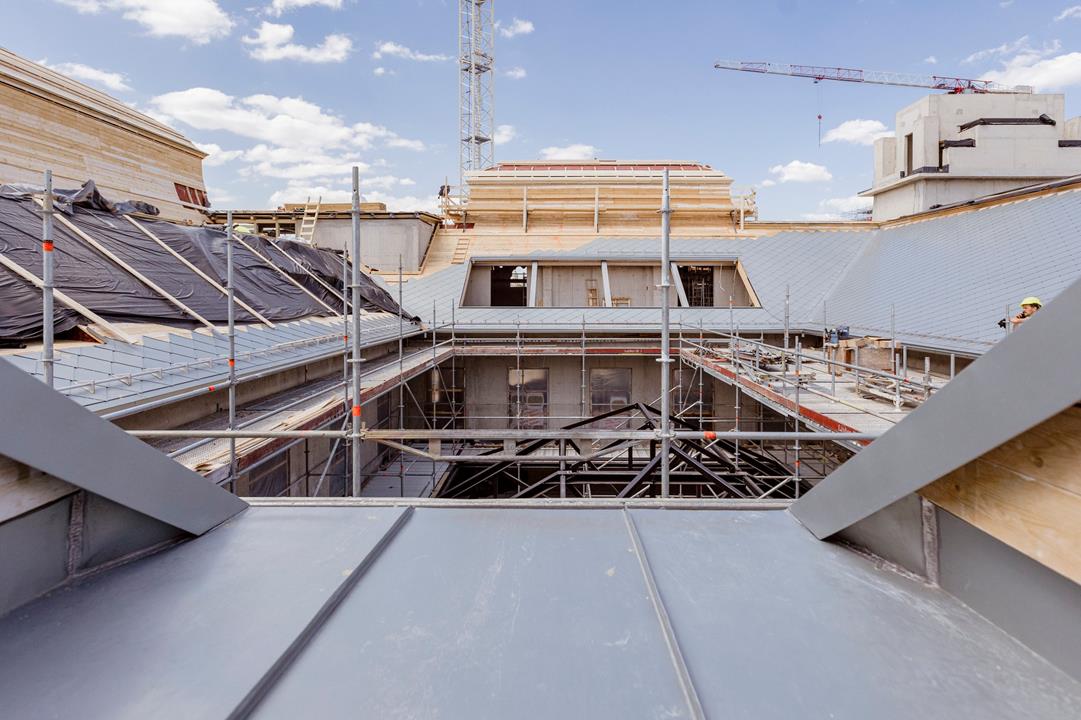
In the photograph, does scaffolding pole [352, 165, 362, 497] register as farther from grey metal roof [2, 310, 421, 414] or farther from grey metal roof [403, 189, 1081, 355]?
grey metal roof [403, 189, 1081, 355]

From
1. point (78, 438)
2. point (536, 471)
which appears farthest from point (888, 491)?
A: point (536, 471)

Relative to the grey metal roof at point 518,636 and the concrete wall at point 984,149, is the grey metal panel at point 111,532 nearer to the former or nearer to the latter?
the grey metal roof at point 518,636

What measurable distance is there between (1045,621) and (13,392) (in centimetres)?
341

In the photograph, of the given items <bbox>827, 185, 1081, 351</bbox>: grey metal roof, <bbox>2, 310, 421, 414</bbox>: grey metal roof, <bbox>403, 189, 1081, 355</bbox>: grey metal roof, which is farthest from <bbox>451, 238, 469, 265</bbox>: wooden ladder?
<bbox>827, 185, 1081, 351</bbox>: grey metal roof

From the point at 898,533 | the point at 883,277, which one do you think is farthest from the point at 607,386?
the point at 898,533

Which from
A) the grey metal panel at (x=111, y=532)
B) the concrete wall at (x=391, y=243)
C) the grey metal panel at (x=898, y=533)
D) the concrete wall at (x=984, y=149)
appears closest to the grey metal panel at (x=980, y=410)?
the grey metal panel at (x=898, y=533)

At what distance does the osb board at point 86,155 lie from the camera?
34.1ft

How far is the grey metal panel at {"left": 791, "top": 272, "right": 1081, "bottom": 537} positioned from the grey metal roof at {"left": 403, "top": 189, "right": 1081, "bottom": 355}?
289 inches

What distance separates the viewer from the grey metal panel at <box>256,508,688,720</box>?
150 cm

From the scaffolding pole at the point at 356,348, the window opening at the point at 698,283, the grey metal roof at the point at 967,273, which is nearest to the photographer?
the scaffolding pole at the point at 356,348

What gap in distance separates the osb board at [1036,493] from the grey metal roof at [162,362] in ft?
17.8

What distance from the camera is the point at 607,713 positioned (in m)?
1.46

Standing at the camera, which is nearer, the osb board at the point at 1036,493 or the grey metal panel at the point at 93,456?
the osb board at the point at 1036,493

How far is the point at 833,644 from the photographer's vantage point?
5.75ft
